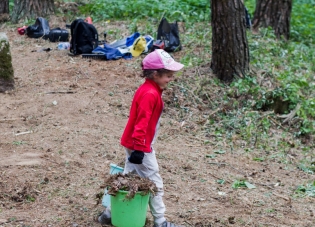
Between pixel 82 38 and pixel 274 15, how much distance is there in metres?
4.52

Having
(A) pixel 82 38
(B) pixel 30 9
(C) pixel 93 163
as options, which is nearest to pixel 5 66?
(A) pixel 82 38

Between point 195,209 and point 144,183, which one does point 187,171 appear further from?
point 144,183

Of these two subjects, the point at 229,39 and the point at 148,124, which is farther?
the point at 229,39

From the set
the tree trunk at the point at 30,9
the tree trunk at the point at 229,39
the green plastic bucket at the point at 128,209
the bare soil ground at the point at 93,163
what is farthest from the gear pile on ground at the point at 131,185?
the tree trunk at the point at 30,9

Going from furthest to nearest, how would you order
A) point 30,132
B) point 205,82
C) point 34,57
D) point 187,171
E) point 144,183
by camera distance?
1. point 34,57
2. point 205,82
3. point 30,132
4. point 187,171
5. point 144,183

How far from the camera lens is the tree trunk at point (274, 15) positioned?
39.4 ft

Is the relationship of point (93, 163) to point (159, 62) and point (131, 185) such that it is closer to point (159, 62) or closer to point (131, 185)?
point (131, 185)

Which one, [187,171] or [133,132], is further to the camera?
[187,171]

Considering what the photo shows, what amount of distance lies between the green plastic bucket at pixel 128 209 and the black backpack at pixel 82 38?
597 cm

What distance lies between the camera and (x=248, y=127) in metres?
7.91

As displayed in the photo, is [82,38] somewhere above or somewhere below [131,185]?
below

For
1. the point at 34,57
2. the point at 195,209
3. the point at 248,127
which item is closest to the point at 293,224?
the point at 195,209

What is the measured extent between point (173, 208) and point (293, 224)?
1143mm

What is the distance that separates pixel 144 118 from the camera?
4.35 metres
